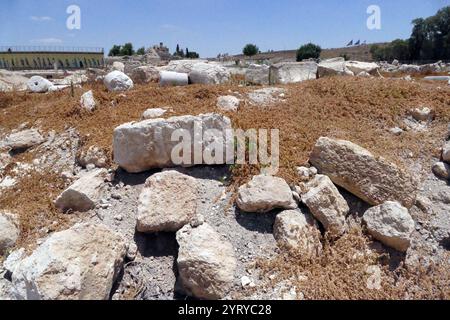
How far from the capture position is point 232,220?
12.4 feet

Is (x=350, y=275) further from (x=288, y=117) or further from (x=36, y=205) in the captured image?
(x=36, y=205)

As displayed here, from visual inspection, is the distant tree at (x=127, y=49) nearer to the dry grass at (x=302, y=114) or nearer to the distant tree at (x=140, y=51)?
the distant tree at (x=140, y=51)

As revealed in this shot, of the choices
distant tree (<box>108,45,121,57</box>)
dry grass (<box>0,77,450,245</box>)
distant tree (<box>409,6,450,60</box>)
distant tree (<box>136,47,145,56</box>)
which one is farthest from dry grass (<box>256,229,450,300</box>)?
distant tree (<box>108,45,121,57</box>)

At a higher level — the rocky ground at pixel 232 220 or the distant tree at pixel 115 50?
the distant tree at pixel 115 50

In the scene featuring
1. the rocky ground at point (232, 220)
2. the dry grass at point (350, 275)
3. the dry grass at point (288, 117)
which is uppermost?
the dry grass at point (288, 117)

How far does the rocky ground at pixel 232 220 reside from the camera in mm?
3123

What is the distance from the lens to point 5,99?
9.36 m

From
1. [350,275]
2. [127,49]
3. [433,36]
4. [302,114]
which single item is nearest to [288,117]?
[302,114]

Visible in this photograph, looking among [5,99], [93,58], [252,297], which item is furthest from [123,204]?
[93,58]

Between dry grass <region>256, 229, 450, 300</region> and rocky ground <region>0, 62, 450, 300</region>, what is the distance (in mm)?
12

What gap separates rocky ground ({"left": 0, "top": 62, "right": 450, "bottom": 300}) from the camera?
3.12 metres

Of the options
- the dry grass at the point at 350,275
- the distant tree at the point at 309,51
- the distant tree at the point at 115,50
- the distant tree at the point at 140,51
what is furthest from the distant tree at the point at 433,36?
the distant tree at the point at 115,50

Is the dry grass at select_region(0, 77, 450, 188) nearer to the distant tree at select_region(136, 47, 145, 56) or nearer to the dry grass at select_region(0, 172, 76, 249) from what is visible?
the dry grass at select_region(0, 172, 76, 249)

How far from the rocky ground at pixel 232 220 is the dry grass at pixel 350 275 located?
0.01 meters
